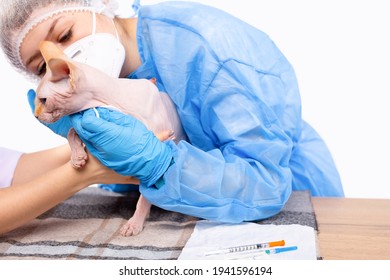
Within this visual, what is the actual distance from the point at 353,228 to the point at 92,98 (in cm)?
68

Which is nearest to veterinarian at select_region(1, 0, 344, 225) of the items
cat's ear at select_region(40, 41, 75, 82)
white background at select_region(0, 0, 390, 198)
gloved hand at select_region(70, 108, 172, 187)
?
gloved hand at select_region(70, 108, 172, 187)

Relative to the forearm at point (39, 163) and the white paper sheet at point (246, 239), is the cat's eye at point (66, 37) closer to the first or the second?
the forearm at point (39, 163)

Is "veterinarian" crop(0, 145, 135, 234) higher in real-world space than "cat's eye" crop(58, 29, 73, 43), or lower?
lower

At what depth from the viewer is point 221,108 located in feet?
5.32

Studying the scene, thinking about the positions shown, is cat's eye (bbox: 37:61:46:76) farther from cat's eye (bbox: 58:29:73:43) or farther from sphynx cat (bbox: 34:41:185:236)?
sphynx cat (bbox: 34:41:185:236)

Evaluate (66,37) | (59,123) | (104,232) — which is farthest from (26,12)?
(104,232)

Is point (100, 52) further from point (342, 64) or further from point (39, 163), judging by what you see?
point (342, 64)

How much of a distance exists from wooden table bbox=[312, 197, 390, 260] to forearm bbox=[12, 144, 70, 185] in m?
0.74

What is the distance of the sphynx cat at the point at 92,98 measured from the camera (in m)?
1.40

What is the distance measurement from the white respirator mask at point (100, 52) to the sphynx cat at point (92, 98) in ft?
0.31

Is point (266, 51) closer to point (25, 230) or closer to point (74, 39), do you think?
point (74, 39)

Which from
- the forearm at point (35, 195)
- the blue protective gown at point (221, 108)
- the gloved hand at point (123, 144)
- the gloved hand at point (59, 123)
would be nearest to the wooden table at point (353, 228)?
the blue protective gown at point (221, 108)

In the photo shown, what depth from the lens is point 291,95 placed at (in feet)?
5.82

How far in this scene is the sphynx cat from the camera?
140 cm
